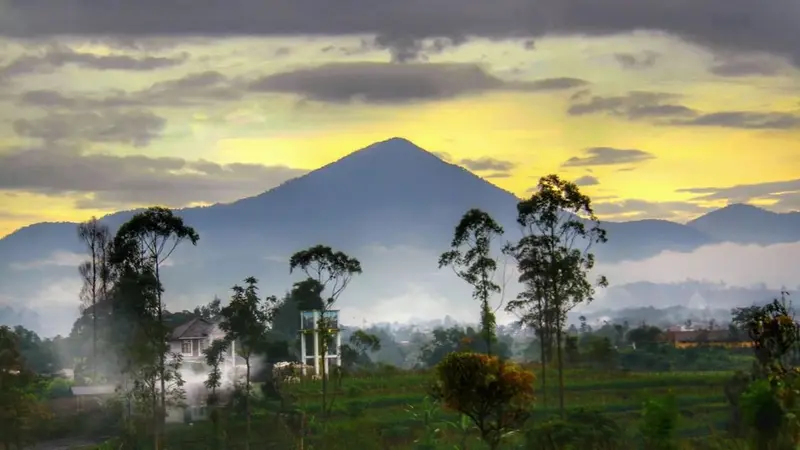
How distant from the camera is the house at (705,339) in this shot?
29.5m

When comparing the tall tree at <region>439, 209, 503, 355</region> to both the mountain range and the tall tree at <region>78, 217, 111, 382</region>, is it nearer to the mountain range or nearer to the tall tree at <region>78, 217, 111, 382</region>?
the tall tree at <region>78, 217, 111, 382</region>

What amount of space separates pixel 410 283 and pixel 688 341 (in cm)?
3298

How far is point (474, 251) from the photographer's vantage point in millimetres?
15602

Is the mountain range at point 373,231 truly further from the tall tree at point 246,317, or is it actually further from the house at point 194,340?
the tall tree at point 246,317

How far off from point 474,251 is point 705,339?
55.5 feet

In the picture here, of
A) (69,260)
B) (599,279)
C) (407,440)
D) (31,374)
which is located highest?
(69,260)

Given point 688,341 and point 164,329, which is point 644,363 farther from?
point 164,329

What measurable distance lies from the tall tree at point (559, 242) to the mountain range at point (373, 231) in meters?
15.8

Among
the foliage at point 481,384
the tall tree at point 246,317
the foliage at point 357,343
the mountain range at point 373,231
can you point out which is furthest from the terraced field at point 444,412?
the mountain range at point 373,231

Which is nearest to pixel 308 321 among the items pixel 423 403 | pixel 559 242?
pixel 423 403

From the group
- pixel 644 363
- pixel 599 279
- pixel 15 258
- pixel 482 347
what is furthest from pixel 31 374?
pixel 15 258

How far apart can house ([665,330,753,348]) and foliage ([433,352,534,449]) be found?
66.0 ft

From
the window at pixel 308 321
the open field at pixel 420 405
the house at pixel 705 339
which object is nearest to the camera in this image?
the open field at pixel 420 405

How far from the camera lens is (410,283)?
206 ft
